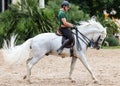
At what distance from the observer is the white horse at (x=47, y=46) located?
13.7m

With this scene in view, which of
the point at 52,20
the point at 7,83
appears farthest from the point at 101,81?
the point at 52,20

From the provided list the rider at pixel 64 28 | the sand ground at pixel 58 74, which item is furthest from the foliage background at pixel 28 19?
the rider at pixel 64 28

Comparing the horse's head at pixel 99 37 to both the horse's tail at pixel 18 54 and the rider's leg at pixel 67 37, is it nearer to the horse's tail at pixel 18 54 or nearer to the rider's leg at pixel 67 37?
the rider's leg at pixel 67 37

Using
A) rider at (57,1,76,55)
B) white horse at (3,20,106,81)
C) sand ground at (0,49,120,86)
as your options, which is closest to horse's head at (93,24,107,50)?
white horse at (3,20,106,81)

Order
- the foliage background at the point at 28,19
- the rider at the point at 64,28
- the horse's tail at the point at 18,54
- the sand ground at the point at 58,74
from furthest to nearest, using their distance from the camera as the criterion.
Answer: the foliage background at the point at 28,19
the horse's tail at the point at 18,54
the sand ground at the point at 58,74
the rider at the point at 64,28

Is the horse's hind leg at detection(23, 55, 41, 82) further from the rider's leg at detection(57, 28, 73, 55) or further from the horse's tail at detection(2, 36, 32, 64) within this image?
the rider's leg at detection(57, 28, 73, 55)

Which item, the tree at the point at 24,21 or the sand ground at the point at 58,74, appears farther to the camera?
the tree at the point at 24,21

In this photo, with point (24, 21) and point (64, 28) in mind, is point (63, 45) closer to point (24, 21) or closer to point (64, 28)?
point (64, 28)

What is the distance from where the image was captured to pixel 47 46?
13.8 m

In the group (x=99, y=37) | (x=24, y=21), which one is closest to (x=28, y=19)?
(x=24, y=21)

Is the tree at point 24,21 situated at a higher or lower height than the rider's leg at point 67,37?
lower

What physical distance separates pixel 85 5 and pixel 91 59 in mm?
15691

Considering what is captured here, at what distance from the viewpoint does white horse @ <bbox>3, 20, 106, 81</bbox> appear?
1372 centimetres

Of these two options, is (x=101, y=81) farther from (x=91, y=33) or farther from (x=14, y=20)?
(x=14, y=20)
